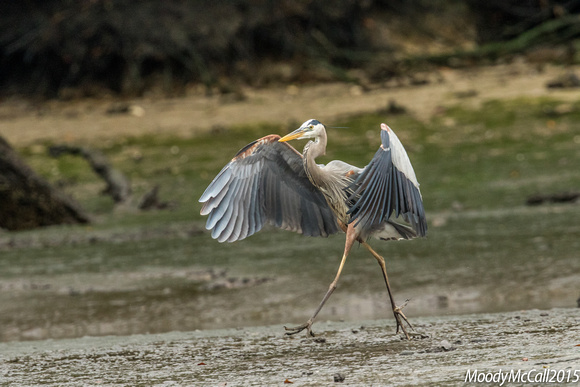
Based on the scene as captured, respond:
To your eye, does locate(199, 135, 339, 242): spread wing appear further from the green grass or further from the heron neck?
the green grass

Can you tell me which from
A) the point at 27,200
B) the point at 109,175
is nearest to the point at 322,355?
the point at 27,200

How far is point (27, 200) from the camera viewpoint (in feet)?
33.3

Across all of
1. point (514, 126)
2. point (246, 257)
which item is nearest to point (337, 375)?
point (246, 257)

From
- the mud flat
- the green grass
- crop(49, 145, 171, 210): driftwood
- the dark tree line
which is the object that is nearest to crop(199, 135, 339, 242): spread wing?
the mud flat

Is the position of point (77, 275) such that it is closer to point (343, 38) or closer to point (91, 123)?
point (91, 123)

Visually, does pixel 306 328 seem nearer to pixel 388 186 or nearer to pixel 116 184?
pixel 388 186

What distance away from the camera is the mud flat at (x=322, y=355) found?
159 inches

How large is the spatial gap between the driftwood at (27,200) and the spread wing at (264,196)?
15.5ft

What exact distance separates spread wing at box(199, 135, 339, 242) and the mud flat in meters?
0.64

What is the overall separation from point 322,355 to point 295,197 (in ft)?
4.61

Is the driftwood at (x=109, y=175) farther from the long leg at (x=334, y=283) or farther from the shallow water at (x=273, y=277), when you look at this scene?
the long leg at (x=334, y=283)

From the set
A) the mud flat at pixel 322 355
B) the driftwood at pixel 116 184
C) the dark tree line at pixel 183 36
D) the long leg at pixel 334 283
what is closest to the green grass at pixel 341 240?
the driftwood at pixel 116 184

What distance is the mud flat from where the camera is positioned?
13.3 feet

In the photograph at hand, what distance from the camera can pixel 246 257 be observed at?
27.3ft
